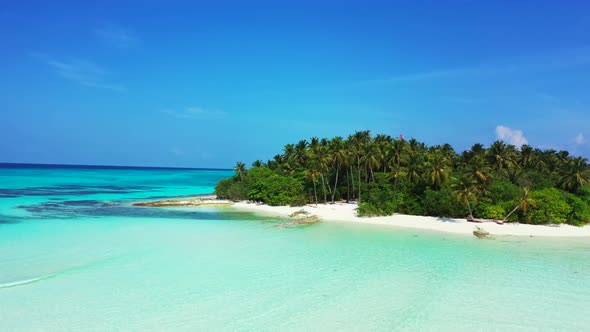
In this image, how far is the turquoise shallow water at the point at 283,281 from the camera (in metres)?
16.6

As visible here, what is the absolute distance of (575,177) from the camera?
48.2 meters

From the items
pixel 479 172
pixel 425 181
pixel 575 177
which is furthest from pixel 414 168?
pixel 575 177

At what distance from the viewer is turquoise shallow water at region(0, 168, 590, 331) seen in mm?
16625

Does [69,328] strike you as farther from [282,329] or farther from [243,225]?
[243,225]

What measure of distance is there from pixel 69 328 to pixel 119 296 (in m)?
→ 3.63

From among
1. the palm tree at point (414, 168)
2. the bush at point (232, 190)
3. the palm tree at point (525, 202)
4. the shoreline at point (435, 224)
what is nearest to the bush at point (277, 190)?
the shoreline at point (435, 224)

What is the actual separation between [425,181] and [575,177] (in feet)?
58.6

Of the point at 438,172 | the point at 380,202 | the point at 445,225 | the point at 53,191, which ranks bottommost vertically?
the point at 445,225

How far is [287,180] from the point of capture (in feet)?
212

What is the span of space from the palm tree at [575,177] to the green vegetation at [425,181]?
0.33ft

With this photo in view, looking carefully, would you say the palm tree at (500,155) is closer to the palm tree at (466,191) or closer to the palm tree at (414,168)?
the palm tree at (414,168)

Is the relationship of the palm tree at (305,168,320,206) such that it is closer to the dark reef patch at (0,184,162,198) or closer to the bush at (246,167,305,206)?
the bush at (246,167,305,206)

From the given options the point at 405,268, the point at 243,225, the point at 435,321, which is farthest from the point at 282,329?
the point at 243,225

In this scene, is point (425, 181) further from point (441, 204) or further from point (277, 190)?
point (277, 190)
